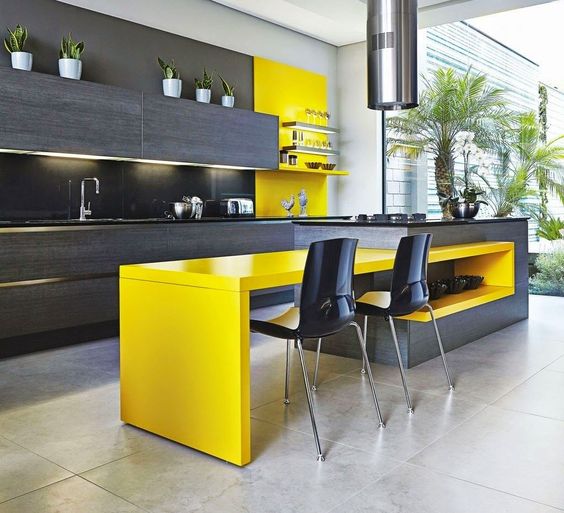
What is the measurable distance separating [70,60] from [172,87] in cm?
→ 107

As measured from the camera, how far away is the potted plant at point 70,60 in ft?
15.3

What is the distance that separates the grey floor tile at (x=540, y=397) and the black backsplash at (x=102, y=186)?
12.0 feet

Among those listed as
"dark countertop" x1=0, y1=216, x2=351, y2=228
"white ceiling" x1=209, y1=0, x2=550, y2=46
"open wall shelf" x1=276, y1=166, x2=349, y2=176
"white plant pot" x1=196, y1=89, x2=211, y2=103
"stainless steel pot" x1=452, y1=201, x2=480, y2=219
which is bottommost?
"dark countertop" x1=0, y1=216, x2=351, y2=228

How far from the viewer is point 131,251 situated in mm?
4648

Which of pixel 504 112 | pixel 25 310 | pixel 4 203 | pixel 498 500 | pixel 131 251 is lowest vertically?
pixel 498 500

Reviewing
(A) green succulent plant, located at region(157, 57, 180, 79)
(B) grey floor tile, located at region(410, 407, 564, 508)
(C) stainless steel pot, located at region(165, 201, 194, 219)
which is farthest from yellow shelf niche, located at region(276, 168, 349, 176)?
(B) grey floor tile, located at region(410, 407, 564, 508)

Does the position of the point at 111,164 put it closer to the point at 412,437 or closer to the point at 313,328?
the point at 313,328

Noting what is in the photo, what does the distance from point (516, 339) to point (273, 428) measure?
2641 millimetres

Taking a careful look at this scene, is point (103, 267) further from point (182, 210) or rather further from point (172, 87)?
point (172, 87)

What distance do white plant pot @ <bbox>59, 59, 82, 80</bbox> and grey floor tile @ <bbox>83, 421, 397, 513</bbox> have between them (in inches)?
127

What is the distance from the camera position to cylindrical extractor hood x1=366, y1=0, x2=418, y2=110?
193 inches

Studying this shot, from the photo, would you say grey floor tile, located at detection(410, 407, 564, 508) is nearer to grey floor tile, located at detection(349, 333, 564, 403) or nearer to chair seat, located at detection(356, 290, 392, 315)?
grey floor tile, located at detection(349, 333, 564, 403)

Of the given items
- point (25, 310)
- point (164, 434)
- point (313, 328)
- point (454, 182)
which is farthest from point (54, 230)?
point (454, 182)

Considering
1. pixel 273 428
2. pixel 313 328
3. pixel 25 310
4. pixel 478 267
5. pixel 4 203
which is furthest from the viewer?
pixel 478 267
